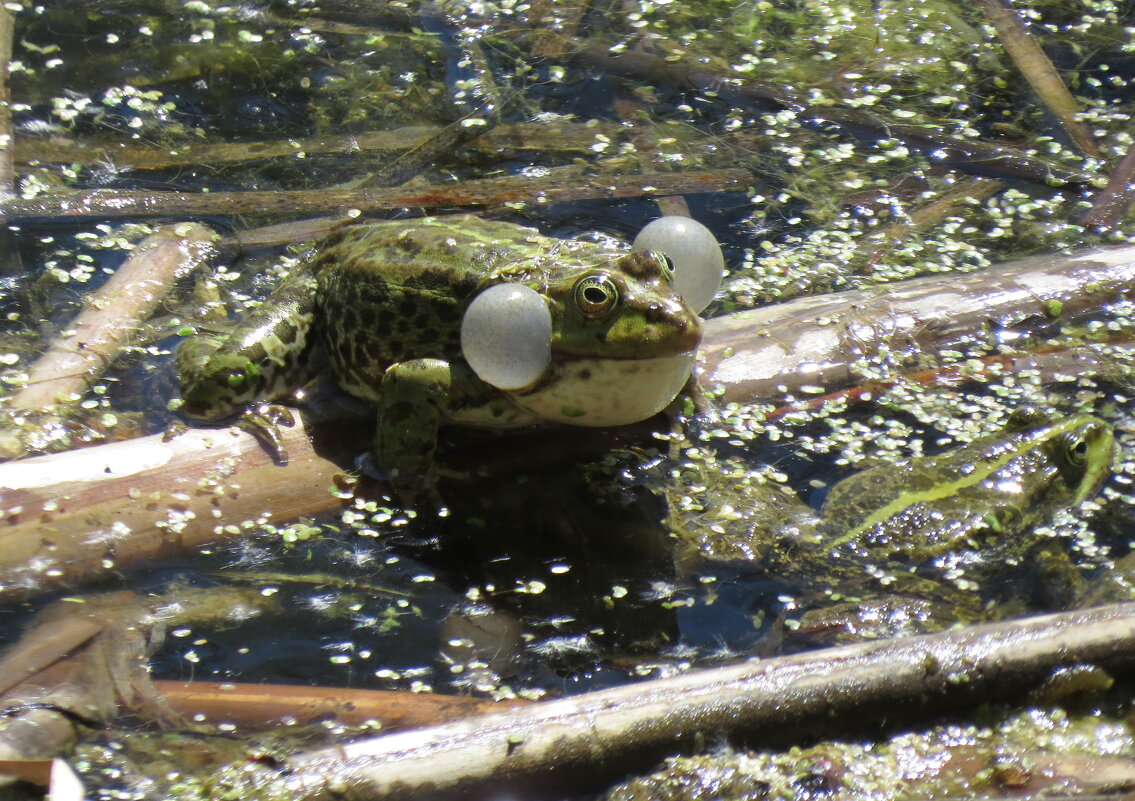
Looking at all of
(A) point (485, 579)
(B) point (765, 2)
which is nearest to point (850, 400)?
(A) point (485, 579)

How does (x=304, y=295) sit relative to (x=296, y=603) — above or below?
above

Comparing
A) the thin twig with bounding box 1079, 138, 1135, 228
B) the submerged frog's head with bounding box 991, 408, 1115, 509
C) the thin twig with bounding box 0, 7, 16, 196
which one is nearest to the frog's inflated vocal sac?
the submerged frog's head with bounding box 991, 408, 1115, 509

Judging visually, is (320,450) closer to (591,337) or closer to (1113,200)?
(591,337)

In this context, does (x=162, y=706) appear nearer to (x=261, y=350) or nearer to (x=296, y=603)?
(x=296, y=603)

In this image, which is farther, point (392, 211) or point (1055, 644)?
point (392, 211)

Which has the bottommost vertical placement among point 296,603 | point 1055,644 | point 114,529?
point 296,603

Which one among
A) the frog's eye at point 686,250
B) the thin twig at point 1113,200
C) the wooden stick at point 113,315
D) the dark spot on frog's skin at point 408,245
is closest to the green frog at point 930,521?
the frog's eye at point 686,250
